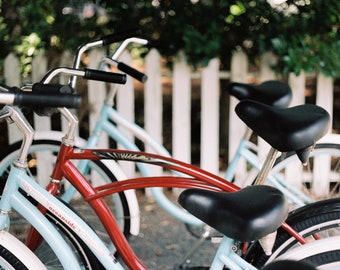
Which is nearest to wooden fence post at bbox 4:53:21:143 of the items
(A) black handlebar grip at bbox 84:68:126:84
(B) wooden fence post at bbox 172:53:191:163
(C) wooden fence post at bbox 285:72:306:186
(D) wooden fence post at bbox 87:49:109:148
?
(D) wooden fence post at bbox 87:49:109:148

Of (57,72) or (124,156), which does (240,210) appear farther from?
(57,72)

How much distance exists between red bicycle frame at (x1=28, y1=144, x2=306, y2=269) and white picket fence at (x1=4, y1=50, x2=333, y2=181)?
1.75 m

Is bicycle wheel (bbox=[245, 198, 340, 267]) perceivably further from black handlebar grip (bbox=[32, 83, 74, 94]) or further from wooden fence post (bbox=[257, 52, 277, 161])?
wooden fence post (bbox=[257, 52, 277, 161])

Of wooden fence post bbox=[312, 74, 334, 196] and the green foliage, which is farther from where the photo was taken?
wooden fence post bbox=[312, 74, 334, 196]

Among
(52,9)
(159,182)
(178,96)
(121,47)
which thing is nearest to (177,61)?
(178,96)

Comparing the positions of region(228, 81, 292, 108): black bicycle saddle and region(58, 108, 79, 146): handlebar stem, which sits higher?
region(228, 81, 292, 108): black bicycle saddle

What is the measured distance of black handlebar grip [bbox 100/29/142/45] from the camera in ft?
7.95

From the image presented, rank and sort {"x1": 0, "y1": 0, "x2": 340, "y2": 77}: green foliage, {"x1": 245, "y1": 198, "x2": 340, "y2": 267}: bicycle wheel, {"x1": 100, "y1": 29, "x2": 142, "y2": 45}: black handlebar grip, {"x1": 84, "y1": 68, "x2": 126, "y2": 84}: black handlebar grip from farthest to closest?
{"x1": 0, "y1": 0, "x2": 340, "y2": 77}: green foliage → {"x1": 100, "y1": 29, "x2": 142, "y2": 45}: black handlebar grip → {"x1": 245, "y1": 198, "x2": 340, "y2": 267}: bicycle wheel → {"x1": 84, "y1": 68, "x2": 126, "y2": 84}: black handlebar grip

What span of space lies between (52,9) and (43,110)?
2.39 metres

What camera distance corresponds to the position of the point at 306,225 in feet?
6.70

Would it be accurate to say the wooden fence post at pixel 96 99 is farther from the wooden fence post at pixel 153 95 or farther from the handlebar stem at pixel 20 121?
the handlebar stem at pixel 20 121

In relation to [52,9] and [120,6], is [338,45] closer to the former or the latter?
[120,6]

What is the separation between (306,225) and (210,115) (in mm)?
1960

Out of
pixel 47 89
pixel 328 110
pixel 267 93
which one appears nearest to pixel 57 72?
pixel 47 89
